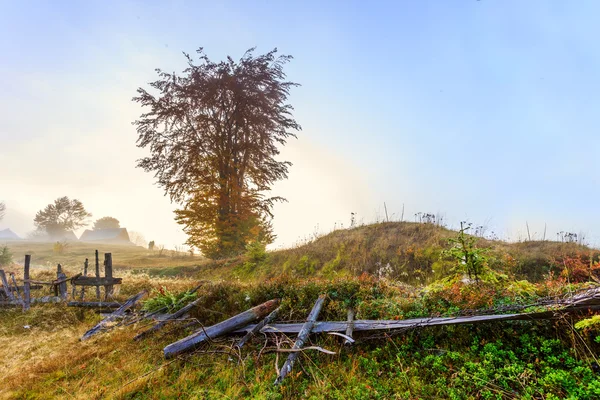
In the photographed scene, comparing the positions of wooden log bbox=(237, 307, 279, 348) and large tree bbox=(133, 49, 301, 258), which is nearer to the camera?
wooden log bbox=(237, 307, 279, 348)

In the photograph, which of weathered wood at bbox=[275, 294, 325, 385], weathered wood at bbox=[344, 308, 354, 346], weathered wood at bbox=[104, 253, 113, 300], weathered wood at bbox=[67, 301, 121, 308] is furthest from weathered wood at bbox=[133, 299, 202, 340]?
weathered wood at bbox=[344, 308, 354, 346]

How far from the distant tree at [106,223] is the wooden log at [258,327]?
10744cm

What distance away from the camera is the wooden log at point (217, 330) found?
5633 mm

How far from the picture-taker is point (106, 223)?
92.9 meters

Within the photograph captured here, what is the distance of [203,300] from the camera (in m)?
7.97

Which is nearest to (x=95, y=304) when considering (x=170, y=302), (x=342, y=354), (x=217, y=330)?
(x=170, y=302)

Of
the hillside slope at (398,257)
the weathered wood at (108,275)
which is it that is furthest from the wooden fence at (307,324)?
the hillside slope at (398,257)

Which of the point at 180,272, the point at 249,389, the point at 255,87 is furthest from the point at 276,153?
the point at 249,389

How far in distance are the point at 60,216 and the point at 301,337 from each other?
87.8 m

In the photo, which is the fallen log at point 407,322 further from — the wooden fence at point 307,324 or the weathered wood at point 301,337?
the weathered wood at point 301,337

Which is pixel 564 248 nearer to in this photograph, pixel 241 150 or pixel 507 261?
pixel 507 261

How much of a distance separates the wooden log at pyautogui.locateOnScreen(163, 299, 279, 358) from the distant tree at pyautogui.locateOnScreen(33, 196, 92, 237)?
8288 cm

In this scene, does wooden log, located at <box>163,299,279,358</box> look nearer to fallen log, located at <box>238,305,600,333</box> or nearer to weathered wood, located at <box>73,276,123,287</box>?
fallen log, located at <box>238,305,600,333</box>

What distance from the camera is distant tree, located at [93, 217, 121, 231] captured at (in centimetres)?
9281
